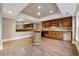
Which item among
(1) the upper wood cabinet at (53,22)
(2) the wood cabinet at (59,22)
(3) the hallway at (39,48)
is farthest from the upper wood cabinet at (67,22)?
(3) the hallway at (39,48)

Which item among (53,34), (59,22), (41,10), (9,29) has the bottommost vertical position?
(53,34)

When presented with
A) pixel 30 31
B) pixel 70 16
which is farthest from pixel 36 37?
pixel 70 16

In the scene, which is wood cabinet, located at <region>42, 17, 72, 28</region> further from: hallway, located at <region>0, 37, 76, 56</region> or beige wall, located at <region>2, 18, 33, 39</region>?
beige wall, located at <region>2, 18, 33, 39</region>

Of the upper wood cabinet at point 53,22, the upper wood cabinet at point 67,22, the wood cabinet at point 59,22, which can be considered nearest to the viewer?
the wood cabinet at point 59,22

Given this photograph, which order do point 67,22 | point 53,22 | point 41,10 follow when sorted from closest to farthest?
point 41,10 < point 53,22 < point 67,22

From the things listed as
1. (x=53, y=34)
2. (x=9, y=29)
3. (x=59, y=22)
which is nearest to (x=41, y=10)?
(x=59, y=22)

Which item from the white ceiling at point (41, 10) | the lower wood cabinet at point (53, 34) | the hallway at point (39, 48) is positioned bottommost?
the hallway at point (39, 48)

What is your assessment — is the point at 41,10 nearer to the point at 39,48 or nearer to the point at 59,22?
the point at 59,22

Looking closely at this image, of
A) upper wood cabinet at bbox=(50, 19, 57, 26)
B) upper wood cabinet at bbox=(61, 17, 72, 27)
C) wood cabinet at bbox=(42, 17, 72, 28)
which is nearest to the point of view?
wood cabinet at bbox=(42, 17, 72, 28)

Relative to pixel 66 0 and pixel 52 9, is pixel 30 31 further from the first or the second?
pixel 66 0

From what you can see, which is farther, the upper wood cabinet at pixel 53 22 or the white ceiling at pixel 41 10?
the upper wood cabinet at pixel 53 22

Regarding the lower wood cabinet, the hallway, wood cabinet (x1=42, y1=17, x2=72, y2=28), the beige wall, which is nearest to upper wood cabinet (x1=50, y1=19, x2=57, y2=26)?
wood cabinet (x1=42, y1=17, x2=72, y2=28)

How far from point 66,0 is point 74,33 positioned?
1.33 metres

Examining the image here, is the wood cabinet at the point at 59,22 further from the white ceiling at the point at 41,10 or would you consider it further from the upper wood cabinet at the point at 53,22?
the white ceiling at the point at 41,10
